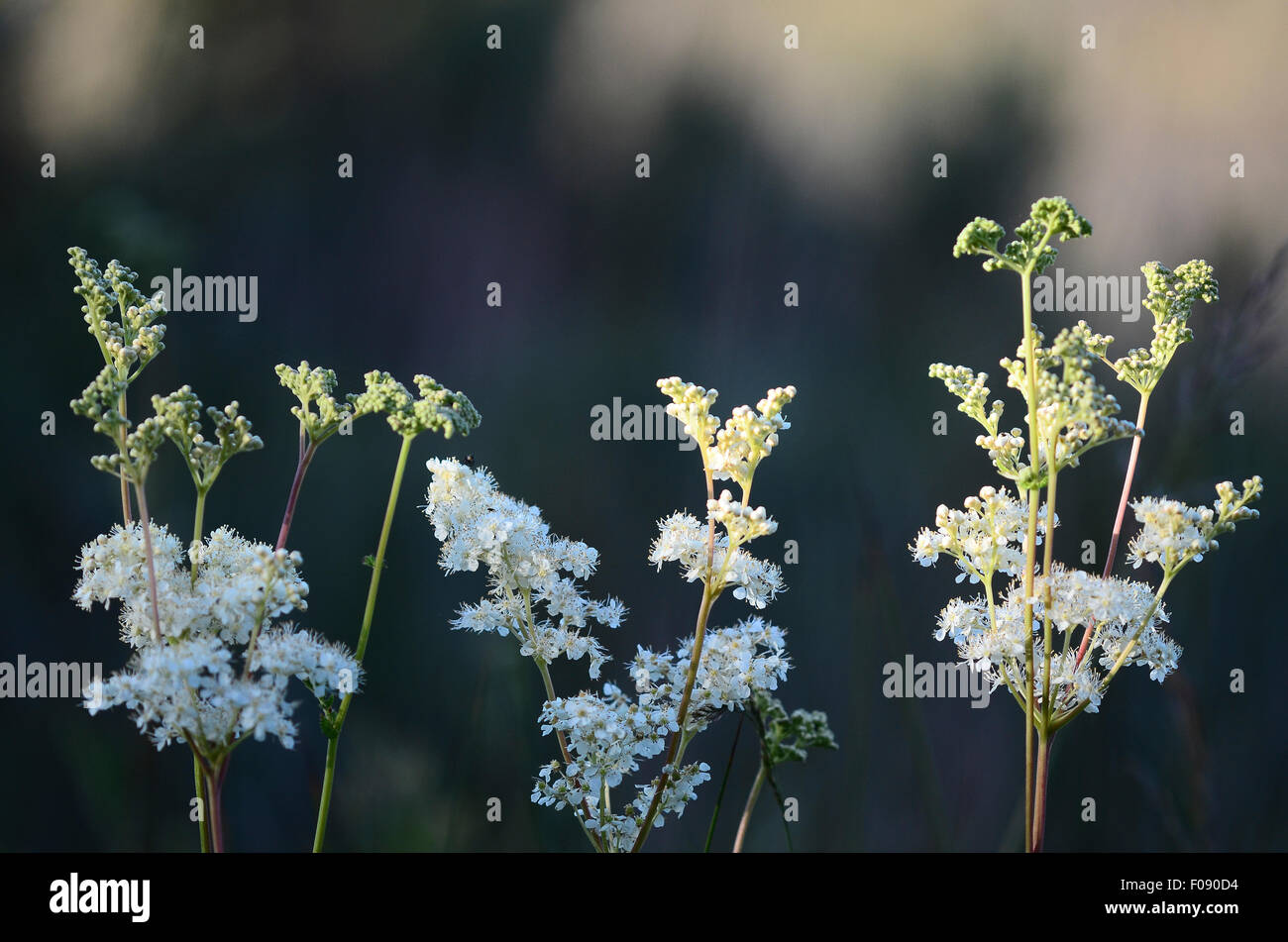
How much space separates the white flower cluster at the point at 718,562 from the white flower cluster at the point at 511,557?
0.07 metres

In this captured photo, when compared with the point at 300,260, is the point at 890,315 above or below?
below

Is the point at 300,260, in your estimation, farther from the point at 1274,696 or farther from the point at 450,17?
the point at 1274,696

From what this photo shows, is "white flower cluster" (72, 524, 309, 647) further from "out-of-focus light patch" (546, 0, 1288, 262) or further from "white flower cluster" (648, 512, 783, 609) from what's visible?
"out-of-focus light patch" (546, 0, 1288, 262)

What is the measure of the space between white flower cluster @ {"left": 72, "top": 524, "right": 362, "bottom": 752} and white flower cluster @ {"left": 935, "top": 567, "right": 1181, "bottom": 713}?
50 cm

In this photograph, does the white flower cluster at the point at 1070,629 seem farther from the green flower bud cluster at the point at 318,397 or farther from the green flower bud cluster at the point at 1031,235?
the green flower bud cluster at the point at 318,397

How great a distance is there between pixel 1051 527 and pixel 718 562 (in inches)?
10.4

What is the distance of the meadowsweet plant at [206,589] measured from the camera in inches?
26.3

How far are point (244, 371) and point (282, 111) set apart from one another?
37cm

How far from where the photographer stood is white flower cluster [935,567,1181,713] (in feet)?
2.52

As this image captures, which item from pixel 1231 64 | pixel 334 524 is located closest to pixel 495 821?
pixel 334 524

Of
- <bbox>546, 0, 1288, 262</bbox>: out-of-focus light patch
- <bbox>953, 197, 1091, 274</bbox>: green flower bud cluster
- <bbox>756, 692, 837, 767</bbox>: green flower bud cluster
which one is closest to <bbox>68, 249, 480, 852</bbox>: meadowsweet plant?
<bbox>756, 692, 837, 767</bbox>: green flower bud cluster

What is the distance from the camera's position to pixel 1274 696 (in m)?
1.43

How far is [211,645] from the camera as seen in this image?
692 millimetres

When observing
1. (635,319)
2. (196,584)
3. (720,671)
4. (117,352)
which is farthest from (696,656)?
(635,319)
